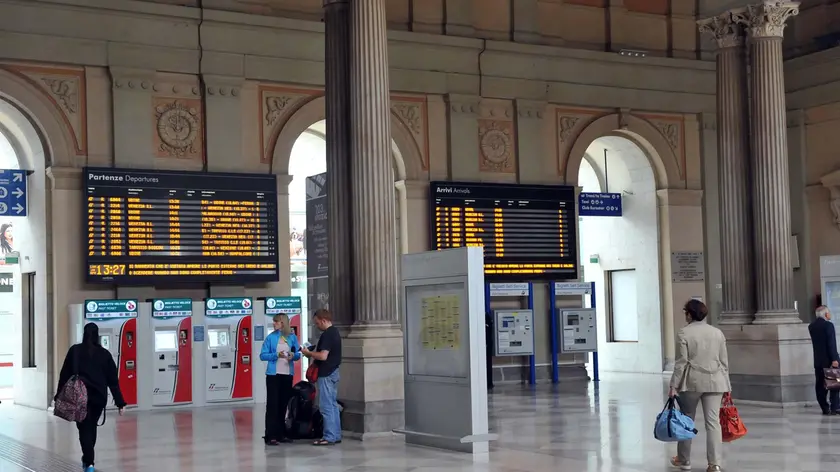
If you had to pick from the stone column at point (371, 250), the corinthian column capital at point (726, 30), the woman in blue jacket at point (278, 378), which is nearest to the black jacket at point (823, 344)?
the corinthian column capital at point (726, 30)

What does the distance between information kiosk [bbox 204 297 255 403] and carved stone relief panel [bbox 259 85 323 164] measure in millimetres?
2645

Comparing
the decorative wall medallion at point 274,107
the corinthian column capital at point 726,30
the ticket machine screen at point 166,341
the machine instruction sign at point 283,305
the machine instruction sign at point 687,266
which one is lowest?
the ticket machine screen at point 166,341

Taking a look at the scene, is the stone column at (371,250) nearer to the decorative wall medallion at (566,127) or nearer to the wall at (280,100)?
the wall at (280,100)

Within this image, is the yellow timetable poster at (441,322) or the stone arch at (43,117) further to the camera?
the stone arch at (43,117)

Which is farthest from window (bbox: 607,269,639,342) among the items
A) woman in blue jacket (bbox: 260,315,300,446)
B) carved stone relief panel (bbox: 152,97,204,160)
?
woman in blue jacket (bbox: 260,315,300,446)

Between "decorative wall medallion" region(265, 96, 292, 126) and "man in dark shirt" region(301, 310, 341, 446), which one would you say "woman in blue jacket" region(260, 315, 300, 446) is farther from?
"decorative wall medallion" region(265, 96, 292, 126)

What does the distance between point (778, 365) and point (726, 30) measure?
15.9 feet

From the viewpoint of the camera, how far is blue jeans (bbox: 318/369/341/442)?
11578 millimetres

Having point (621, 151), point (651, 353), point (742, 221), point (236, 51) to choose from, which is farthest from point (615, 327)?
point (236, 51)

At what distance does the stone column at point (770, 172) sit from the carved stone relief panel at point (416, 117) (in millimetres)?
6407

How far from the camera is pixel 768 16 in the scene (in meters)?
15.0

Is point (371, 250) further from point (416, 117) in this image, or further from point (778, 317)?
point (416, 117)

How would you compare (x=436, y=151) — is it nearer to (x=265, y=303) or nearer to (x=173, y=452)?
(x=265, y=303)

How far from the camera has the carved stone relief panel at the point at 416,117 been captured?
760 inches
